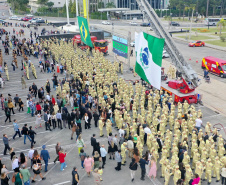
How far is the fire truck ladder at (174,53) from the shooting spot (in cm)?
2106

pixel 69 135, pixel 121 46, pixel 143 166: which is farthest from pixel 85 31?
pixel 143 166

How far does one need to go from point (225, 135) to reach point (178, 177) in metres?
6.80

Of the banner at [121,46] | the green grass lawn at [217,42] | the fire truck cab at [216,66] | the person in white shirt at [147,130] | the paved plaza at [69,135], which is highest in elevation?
the banner at [121,46]

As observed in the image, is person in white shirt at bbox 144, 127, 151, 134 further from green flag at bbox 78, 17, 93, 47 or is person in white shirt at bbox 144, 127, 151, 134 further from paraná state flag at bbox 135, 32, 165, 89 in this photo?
green flag at bbox 78, 17, 93, 47

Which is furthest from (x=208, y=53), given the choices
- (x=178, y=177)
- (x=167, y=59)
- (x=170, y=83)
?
(x=178, y=177)

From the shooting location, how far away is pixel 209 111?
20.4 m

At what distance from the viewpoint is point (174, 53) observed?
21766 mm

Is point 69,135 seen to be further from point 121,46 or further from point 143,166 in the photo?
point 121,46

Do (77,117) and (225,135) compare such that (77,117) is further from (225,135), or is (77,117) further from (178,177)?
(225,135)

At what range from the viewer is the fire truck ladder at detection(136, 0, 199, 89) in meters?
21.1

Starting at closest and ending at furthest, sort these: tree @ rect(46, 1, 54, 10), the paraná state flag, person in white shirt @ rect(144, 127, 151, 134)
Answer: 1. person in white shirt @ rect(144, 127, 151, 134)
2. the paraná state flag
3. tree @ rect(46, 1, 54, 10)

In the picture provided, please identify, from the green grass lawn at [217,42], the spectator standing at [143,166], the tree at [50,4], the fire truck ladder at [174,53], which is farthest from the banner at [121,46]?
the tree at [50,4]

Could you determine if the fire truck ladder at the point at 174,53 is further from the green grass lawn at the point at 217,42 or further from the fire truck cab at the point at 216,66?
the green grass lawn at the point at 217,42

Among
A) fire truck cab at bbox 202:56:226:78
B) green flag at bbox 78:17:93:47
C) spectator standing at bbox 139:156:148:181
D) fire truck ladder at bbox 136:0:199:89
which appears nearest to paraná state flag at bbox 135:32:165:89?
fire truck ladder at bbox 136:0:199:89
